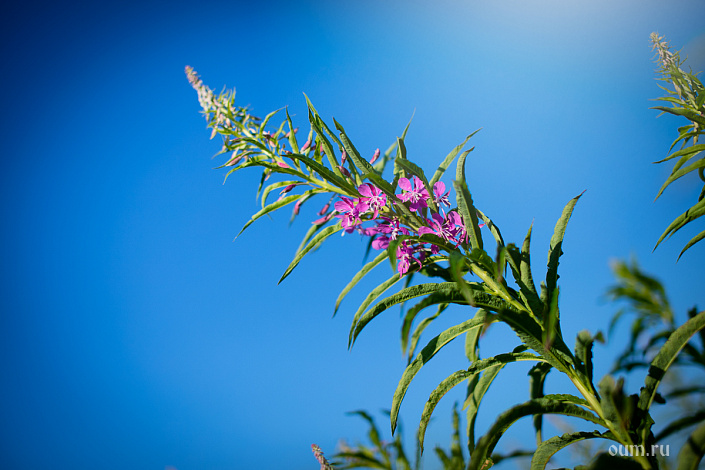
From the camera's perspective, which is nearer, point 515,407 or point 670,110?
point 515,407

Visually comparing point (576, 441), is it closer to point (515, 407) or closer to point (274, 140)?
point (515, 407)

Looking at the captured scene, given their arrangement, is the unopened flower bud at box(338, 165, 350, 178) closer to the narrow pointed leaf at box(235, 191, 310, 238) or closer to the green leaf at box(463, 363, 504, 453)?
the narrow pointed leaf at box(235, 191, 310, 238)

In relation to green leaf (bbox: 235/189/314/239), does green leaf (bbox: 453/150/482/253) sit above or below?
below

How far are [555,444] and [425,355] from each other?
0.46 meters

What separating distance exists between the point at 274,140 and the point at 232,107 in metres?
0.68

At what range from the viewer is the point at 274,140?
6.85 ft

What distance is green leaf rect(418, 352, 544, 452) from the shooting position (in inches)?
50.9

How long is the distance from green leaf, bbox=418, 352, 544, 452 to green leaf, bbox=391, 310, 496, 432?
0.33ft

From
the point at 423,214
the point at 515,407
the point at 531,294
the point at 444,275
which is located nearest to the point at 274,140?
the point at 423,214

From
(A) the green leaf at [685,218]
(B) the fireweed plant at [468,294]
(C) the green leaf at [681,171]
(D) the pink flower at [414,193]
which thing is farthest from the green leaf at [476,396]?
(C) the green leaf at [681,171]

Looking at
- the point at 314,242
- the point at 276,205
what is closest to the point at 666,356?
the point at 314,242

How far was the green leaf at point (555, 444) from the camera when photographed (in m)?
1.12

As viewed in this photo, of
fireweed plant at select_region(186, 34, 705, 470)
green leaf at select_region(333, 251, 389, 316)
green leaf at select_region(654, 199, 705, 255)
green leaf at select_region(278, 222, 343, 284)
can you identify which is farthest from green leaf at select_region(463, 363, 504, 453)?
green leaf at select_region(654, 199, 705, 255)

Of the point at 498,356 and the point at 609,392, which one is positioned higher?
the point at 498,356
